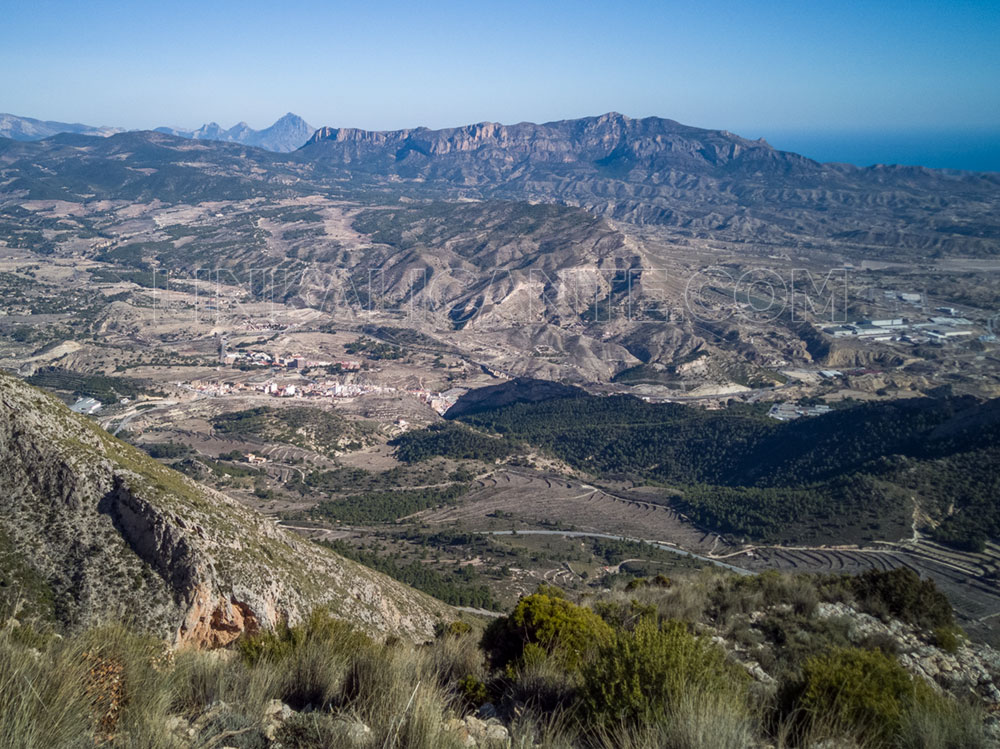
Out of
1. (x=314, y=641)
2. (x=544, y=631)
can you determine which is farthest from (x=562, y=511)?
(x=314, y=641)

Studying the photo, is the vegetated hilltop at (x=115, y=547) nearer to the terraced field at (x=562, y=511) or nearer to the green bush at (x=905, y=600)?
the green bush at (x=905, y=600)

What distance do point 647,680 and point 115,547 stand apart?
12.3 meters

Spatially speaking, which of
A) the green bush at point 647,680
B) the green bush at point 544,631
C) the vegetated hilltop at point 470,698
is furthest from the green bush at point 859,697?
the green bush at point 544,631

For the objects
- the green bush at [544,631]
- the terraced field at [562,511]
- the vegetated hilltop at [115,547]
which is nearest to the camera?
the green bush at [544,631]

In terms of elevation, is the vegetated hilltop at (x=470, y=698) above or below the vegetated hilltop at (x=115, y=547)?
above

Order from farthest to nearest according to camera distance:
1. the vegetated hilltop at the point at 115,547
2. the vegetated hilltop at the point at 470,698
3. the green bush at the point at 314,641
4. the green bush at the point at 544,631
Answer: the vegetated hilltop at the point at 115,547 → the green bush at the point at 544,631 → the green bush at the point at 314,641 → the vegetated hilltop at the point at 470,698

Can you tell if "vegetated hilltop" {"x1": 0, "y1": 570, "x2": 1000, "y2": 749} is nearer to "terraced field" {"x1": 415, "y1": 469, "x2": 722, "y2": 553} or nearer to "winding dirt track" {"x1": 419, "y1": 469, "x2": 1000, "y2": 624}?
"winding dirt track" {"x1": 419, "y1": 469, "x2": 1000, "y2": 624}

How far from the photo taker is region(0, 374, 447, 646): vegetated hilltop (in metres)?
12.9

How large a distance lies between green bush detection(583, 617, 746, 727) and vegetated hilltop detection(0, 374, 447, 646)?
9.41 m

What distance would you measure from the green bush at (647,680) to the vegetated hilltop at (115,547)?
9.41 meters

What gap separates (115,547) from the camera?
1398cm

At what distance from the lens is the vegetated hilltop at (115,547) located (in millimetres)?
12898

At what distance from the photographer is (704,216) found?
182875 mm

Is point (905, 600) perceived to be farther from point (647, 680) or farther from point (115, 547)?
point (115, 547)
